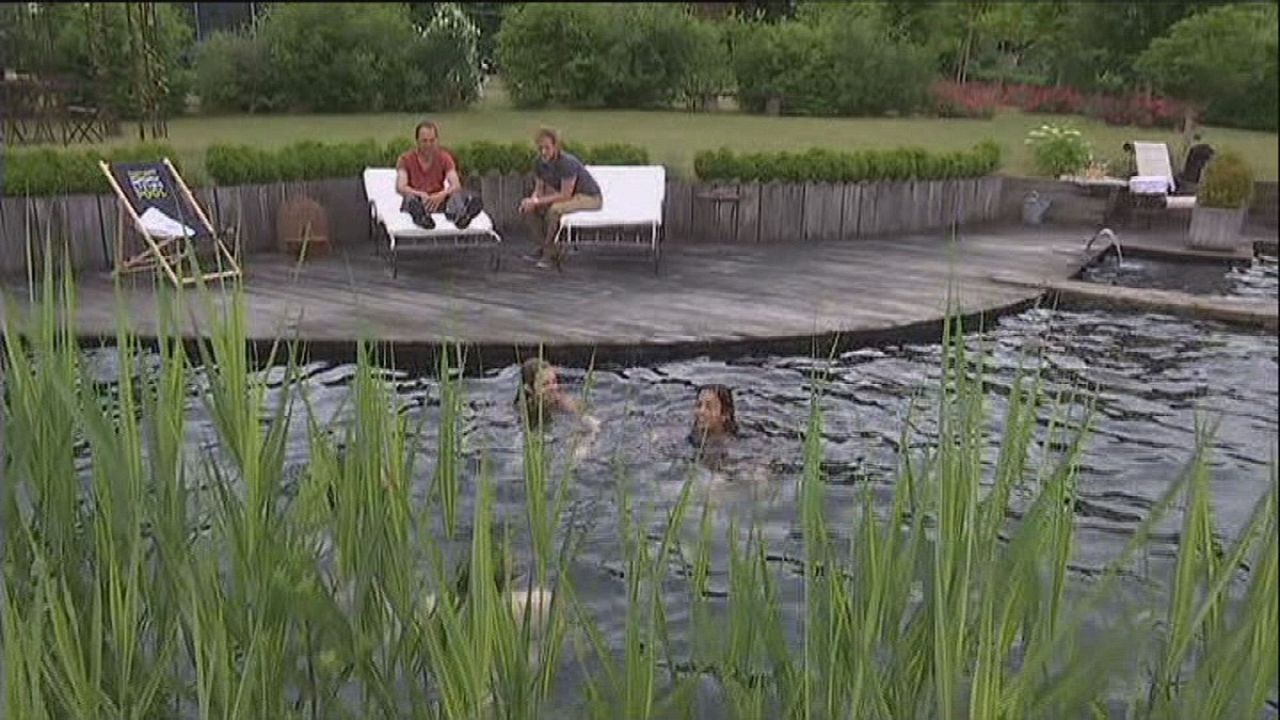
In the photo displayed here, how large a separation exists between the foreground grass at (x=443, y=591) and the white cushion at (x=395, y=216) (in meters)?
5.91

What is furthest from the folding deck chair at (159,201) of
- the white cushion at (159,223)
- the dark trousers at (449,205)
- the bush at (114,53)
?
the bush at (114,53)

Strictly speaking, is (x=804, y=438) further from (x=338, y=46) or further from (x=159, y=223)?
(x=159, y=223)

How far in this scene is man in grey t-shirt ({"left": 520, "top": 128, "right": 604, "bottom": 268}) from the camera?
8.18 meters

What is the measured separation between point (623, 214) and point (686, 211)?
1240mm

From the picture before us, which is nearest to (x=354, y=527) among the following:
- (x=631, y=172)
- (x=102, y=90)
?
(x=631, y=172)

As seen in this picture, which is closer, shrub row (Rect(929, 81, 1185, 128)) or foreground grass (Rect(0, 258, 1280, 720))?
foreground grass (Rect(0, 258, 1280, 720))

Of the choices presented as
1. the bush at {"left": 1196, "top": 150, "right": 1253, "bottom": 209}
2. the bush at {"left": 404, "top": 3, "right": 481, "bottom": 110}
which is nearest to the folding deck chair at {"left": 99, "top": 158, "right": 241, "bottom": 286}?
the bush at {"left": 404, "top": 3, "right": 481, "bottom": 110}

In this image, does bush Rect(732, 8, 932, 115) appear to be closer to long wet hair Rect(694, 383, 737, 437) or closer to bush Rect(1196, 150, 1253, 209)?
bush Rect(1196, 150, 1253, 209)

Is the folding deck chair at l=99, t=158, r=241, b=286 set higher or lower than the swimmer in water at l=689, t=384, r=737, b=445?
higher

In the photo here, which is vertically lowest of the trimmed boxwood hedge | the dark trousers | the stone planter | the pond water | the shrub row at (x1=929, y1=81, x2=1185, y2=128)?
the pond water

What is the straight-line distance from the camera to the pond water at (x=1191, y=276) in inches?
337

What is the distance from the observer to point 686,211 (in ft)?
31.0

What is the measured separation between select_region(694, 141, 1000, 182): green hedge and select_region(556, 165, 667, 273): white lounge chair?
2.61 feet

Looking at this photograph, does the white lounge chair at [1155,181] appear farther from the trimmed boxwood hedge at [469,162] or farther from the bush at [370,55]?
the bush at [370,55]
